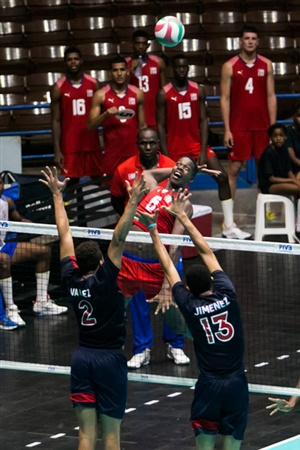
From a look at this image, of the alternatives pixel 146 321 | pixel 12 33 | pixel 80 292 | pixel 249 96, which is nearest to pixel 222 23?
pixel 12 33

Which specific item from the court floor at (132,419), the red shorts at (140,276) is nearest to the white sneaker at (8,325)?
the court floor at (132,419)

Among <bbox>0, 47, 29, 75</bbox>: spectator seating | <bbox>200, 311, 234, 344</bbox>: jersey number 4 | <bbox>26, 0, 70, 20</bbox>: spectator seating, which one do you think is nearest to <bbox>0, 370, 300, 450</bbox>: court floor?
<bbox>200, 311, 234, 344</bbox>: jersey number 4

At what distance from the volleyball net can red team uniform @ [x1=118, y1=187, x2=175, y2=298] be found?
353mm

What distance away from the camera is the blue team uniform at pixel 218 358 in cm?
812

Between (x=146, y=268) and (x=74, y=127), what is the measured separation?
504 cm

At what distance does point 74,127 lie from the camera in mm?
15664

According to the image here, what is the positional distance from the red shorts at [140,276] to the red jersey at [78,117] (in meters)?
4.80

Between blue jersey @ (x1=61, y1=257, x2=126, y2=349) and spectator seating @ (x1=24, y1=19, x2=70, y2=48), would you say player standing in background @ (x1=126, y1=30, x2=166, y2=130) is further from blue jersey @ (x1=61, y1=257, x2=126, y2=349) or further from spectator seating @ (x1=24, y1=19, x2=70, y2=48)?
blue jersey @ (x1=61, y1=257, x2=126, y2=349)

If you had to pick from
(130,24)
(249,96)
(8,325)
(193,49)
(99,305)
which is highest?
(130,24)

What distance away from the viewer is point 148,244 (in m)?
11.2

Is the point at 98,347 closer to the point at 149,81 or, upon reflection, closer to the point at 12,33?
the point at 149,81

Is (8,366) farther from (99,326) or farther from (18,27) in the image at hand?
(18,27)

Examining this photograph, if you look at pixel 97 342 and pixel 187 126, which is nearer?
pixel 97 342

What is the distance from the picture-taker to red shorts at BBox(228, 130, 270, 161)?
1602 centimetres
